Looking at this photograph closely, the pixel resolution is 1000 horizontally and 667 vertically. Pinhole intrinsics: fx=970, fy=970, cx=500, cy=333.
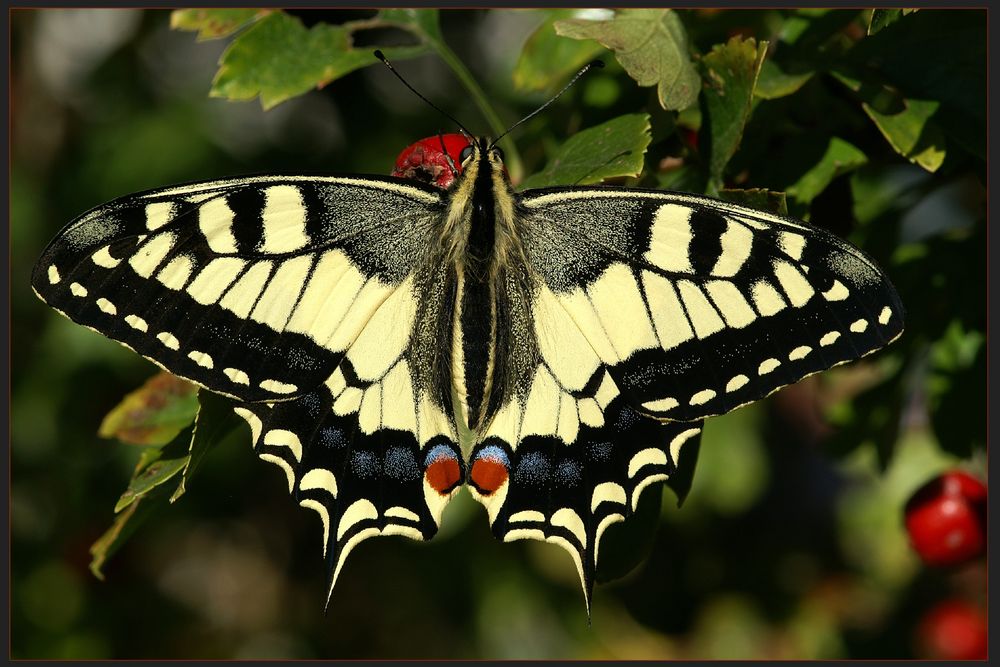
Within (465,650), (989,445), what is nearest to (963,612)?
(989,445)

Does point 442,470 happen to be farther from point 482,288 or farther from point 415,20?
point 415,20

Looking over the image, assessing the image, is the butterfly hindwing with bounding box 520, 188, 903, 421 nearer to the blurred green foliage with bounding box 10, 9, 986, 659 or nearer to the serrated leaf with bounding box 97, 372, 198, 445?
the blurred green foliage with bounding box 10, 9, 986, 659

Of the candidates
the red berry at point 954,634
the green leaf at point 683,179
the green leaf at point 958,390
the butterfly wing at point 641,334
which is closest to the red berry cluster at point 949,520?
the green leaf at point 958,390

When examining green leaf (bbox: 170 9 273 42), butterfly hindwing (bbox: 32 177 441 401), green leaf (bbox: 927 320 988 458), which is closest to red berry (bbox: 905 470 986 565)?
green leaf (bbox: 927 320 988 458)

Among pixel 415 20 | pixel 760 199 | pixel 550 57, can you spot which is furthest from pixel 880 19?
pixel 415 20

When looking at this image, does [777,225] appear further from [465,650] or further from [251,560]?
[251,560]

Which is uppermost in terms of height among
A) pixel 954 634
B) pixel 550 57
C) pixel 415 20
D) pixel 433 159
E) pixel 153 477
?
pixel 415 20

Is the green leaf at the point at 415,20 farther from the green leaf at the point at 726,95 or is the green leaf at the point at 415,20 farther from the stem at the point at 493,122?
the green leaf at the point at 726,95
